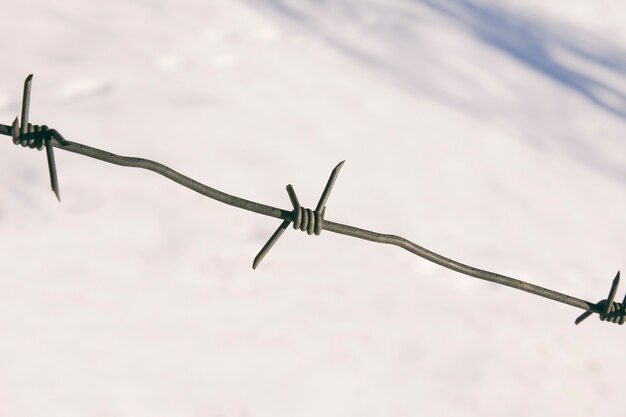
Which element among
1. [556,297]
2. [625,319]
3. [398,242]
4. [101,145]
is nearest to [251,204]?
[398,242]

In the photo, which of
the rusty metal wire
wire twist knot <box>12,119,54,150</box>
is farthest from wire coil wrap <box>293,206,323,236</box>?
wire twist knot <box>12,119,54,150</box>

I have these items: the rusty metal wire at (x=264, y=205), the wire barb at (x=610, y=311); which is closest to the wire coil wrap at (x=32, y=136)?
the rusty metal wire at (x=264, y=205)

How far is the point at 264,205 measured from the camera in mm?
1159

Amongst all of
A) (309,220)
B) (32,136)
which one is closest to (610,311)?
(309,220)

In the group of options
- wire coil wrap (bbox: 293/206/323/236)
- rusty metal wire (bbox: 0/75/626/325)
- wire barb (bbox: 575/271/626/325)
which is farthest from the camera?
wire barb (bbox: 575/271/626/325)

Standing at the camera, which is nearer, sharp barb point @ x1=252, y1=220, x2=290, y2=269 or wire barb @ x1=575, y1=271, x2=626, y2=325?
sharp barb point @ x1=252, y1=220, x2=290, y2=269

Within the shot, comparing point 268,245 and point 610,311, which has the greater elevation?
point 610,311

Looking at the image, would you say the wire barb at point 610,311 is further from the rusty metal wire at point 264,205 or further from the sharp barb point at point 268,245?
the sharp barb point at point 268,245

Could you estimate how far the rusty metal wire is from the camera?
110 centimetres

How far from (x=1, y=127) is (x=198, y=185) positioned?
1.04ft

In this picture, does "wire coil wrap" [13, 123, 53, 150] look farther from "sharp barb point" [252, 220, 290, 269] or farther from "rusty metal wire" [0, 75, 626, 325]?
"sharp barb point" [252, 220, 290, 269]

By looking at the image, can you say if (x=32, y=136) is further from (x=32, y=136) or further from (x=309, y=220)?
(x=309, y=220)

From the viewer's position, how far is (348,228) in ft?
4.05

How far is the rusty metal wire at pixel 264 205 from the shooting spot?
3.61ft
